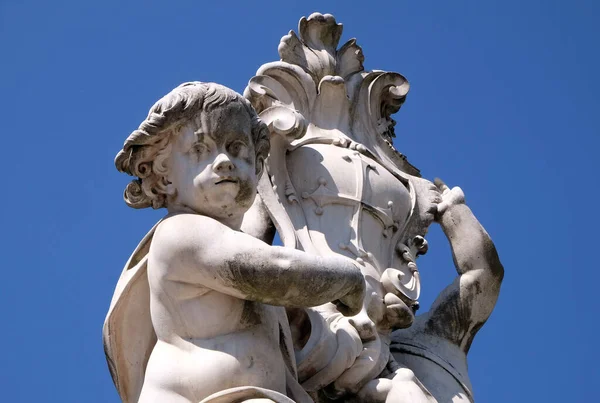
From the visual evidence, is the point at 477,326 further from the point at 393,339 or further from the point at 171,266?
the point at 171,266

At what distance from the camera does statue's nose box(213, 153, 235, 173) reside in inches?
379

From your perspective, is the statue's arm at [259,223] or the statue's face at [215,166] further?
the statue's arm at [259,223]

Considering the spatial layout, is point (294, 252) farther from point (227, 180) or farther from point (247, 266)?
point (227, 180)

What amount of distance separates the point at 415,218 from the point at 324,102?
106 centimetres

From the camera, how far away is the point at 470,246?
11.4 meters

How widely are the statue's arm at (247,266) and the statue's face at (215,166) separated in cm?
18

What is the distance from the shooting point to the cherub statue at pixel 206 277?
9320 millimetres

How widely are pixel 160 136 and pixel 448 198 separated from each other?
102 inches

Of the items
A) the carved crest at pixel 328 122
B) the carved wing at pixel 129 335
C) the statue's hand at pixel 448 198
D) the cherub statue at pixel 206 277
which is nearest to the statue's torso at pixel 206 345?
the cherub statue at pixel 206 277

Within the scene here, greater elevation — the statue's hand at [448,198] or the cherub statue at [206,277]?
the statue's hand at [448,198]

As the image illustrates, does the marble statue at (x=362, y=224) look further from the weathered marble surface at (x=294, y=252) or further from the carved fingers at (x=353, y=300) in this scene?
the carved fingers at (x=353, y=300)

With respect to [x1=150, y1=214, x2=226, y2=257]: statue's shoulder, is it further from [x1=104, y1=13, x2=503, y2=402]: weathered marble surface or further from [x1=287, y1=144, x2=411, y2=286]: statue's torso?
[x1=287, y1=144, x2=411, y2=286]: statue's torso

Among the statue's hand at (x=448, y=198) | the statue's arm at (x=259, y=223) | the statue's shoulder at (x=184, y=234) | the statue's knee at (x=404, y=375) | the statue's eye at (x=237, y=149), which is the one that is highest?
the statue's hand at (x=448, y=198)

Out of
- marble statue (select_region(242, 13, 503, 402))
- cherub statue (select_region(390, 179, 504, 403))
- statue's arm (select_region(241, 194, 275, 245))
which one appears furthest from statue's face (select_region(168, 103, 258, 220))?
cherub statue (select_region(390, 179, 504, 403))
